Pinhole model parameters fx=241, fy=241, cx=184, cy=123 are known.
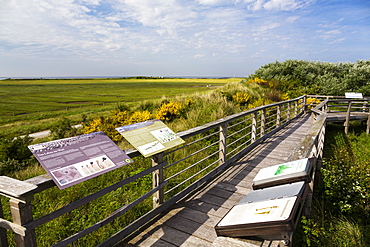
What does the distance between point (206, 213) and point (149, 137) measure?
4.84 ft

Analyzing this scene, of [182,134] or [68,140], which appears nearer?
[68,140]

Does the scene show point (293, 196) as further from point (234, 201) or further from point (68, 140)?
point (234, 201)

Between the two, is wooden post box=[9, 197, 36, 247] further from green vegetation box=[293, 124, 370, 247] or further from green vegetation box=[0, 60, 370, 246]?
green vegetation box=[293, 124, 370, 247]

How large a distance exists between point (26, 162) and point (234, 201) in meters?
9.26

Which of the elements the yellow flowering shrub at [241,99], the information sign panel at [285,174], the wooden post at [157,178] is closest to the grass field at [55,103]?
the yellow flowering shrub at [241,99]

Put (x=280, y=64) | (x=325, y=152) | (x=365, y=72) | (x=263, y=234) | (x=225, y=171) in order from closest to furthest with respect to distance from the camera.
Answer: (x=263, y=234)
(x=225, y=171)
(x=325, y=152)
(x=365, y=72)
(x=280, y=64)

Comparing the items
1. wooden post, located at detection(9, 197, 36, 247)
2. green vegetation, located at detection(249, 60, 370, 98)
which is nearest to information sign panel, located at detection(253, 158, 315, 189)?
wooden post, located at detection(9, 197, 36, 247)

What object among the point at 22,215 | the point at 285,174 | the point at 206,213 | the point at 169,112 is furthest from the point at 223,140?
the point at 169,112

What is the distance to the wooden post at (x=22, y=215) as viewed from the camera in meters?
1.86

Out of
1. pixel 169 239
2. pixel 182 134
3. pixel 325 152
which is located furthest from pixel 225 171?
pixel 325 152

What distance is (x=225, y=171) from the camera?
5.36 m

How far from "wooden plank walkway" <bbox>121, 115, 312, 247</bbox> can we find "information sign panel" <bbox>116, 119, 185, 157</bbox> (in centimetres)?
108

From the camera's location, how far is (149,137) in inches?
127

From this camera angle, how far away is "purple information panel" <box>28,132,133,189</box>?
2.06 meters
